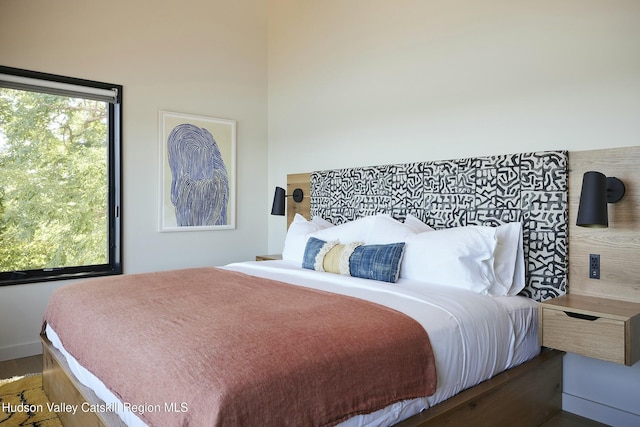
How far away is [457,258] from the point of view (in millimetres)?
2406

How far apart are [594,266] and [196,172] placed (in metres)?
3.33

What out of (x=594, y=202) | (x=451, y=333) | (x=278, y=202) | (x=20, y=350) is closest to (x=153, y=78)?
(x=278, y=202)

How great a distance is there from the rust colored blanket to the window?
1551mm

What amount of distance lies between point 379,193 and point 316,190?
32.5 inches

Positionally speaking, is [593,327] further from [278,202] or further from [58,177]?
[58,177]

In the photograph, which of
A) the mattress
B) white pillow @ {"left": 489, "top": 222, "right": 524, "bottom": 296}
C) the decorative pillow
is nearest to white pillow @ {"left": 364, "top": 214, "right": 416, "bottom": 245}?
the decorative pillow

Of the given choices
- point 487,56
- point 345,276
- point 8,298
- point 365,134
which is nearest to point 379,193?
point 365,134

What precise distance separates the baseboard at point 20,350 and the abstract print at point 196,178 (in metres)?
1.49

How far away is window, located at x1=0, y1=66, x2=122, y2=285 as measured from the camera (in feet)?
10.7

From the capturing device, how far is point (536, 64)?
2531mm

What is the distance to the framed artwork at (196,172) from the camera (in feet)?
13.0

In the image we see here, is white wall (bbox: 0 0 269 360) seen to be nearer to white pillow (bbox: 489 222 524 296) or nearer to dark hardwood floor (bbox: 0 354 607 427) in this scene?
dark hardwood floor (bbox: 0 354 607 427)

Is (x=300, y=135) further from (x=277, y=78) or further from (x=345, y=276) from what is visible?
(x=345, y=276)

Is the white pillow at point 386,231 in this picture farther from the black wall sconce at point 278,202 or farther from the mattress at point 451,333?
the black wall sconce at point 278,202
